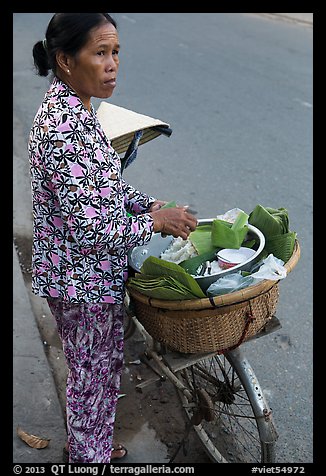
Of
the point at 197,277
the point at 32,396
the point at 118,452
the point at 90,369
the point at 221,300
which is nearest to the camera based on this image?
the point at 221,300

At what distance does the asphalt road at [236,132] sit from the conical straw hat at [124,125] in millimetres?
1392

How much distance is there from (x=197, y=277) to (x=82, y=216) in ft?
1.35

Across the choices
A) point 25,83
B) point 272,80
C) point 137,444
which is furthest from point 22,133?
point 137,444

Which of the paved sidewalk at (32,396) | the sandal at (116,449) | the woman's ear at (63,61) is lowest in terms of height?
the paved sidewalk at (32,396)

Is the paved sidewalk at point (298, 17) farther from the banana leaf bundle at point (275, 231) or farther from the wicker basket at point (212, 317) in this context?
the wicker basket at point (212, 317)

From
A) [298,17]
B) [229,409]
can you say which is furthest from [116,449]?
[298,17]

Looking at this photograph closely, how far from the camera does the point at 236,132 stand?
5.95 metres

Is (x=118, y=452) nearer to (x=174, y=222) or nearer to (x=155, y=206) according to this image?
(x=155, y=206)

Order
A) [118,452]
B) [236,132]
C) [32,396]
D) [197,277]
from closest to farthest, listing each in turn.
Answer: [197,277] → [118,452] → [32,396] → [236,132]

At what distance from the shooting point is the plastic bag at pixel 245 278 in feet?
6.19

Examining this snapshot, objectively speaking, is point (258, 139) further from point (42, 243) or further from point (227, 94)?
point (42, 243)

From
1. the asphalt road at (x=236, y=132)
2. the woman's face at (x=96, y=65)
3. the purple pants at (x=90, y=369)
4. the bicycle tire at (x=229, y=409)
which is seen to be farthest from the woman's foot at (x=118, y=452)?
the woman's face at (x=96, y=65)

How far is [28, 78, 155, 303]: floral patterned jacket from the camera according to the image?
1854 mm

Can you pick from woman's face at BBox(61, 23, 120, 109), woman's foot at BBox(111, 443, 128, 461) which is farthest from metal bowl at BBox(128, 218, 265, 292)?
woman's foot at BBox(111, 443, 128, 461)
